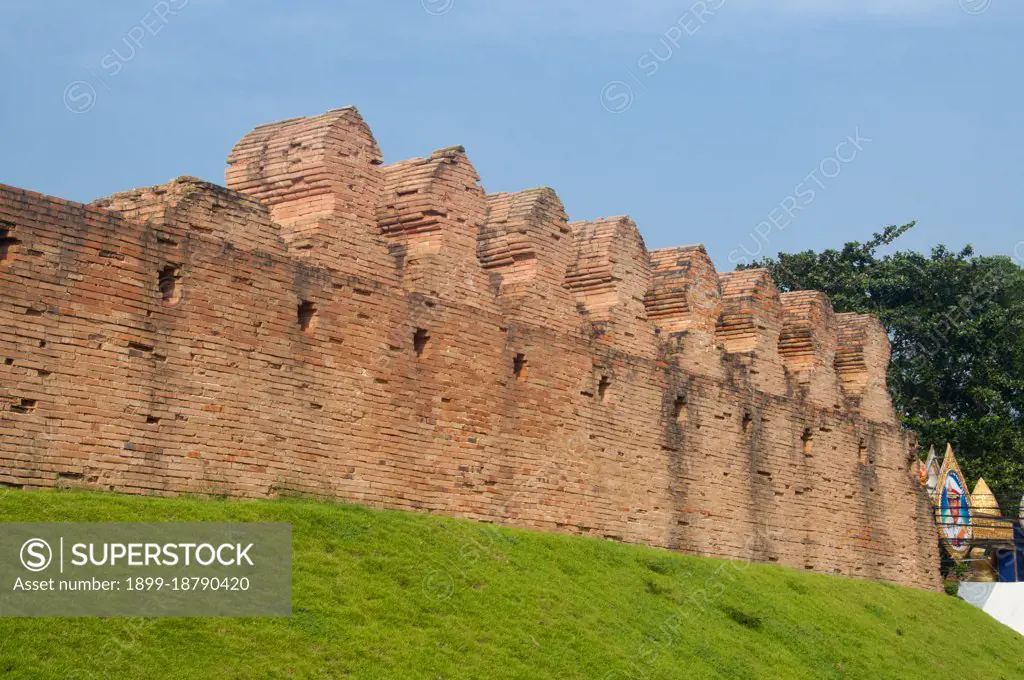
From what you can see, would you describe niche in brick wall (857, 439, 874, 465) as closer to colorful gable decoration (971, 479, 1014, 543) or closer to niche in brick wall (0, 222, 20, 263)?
colorful gable decoration (971, 479, 1014, 543)

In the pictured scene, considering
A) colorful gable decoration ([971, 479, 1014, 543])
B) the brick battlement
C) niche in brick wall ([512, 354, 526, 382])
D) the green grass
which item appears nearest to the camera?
the green grass

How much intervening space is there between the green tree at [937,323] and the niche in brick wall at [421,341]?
2279 cm

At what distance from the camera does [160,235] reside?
12.1 m

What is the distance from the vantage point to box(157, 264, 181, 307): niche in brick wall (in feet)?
39.8

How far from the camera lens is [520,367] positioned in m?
15.5

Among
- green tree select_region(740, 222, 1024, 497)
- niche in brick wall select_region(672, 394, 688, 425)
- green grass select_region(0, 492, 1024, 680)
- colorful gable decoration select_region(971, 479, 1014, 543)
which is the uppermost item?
green tree select_region(740, 222, 1024, 497)

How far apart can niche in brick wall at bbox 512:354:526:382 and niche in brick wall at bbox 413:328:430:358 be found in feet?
4.51

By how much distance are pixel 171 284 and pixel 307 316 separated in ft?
4.96

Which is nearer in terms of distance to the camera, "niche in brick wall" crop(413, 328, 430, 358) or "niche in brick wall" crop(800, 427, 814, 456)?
"niche in brick wall" crop(413, 328, 430, 358)

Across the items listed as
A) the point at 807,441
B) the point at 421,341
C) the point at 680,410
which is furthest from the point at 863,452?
the point at 421,341

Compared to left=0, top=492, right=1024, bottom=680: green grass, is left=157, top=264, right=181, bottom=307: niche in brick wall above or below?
above

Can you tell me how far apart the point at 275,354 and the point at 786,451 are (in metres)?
8.96

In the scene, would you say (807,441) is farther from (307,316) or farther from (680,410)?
(307,316)

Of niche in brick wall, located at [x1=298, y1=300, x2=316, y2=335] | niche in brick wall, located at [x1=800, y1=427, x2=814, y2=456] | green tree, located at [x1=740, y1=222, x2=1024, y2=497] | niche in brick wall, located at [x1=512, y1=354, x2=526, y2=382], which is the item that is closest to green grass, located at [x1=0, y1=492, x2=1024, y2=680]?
niche in brick wall, located at [x1=298, y1=300, x2=316, y2=335]
